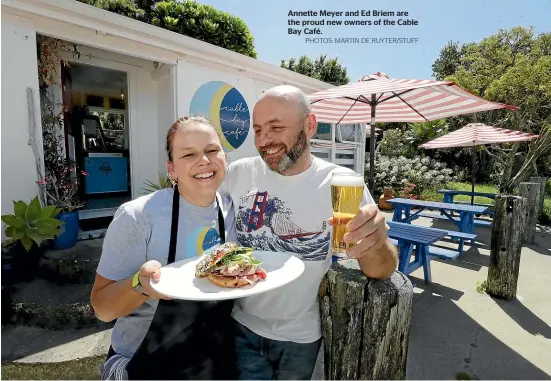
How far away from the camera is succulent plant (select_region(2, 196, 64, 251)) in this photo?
3.46 metres

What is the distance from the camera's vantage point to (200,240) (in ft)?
4.78

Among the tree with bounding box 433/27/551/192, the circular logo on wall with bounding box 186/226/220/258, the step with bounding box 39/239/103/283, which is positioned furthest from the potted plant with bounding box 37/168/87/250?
the tree with bounding box 433/27/551/192

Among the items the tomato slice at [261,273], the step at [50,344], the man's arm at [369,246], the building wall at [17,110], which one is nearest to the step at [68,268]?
the step at [50,344]

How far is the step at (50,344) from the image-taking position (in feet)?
9.00

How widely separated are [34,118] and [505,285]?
22.2 feet

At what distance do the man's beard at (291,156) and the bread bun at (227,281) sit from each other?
24.1 inches

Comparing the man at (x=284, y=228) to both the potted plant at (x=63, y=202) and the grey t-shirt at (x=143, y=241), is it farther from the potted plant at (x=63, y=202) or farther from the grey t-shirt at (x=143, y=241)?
the potted plant at (x=63, y=202)

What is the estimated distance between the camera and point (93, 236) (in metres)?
4.95

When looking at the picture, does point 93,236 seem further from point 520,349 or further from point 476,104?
point 476,104

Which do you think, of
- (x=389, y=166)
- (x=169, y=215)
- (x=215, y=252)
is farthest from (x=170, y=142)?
(x=389, y=166)

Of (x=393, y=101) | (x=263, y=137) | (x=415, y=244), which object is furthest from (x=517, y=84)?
(x=263, y=137)

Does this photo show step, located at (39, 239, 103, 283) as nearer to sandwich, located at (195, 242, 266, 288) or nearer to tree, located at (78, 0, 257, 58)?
sandwich, located at (195, 242, 266, 288)

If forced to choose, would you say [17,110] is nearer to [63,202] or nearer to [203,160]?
[63,202]

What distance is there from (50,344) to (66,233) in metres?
1.62
